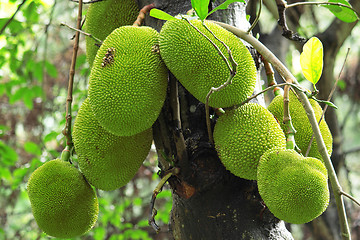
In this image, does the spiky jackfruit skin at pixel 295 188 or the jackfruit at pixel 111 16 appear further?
the jackfruit at pixel 111 16

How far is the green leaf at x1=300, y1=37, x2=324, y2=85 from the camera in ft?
2.82

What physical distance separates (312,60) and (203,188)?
0.39 m

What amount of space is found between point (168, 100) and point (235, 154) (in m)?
0.21

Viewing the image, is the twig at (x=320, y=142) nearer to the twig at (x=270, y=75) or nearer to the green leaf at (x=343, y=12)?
the twig at (x=270, y=75)

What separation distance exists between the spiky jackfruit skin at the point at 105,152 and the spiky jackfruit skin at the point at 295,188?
34 cm

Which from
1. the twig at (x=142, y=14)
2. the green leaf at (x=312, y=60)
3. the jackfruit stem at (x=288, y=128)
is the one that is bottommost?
the jackfruit stem at (x=288, y=128)

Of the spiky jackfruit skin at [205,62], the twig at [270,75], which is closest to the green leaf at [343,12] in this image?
the twig at [270,75]

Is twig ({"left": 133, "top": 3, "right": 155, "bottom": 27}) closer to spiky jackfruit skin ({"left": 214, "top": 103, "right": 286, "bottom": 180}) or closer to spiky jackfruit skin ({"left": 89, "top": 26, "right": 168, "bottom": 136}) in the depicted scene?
spiky jackfruit skin ({"left": 89, "top": 26, "right": 168, "bottom": 136})

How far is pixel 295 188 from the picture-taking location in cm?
73

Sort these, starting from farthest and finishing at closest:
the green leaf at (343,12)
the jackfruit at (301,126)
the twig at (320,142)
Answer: the green leaf at (343,12) < the jackfruit at (301,126) < the twig at (320,142)

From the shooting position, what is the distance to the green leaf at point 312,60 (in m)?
0.86

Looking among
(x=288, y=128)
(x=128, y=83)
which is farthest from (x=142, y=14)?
(x=288, y=128)

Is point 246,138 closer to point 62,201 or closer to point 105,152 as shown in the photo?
point 105,152

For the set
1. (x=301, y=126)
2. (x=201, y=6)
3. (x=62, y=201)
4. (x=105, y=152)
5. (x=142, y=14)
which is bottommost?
(x=62, y=201)
